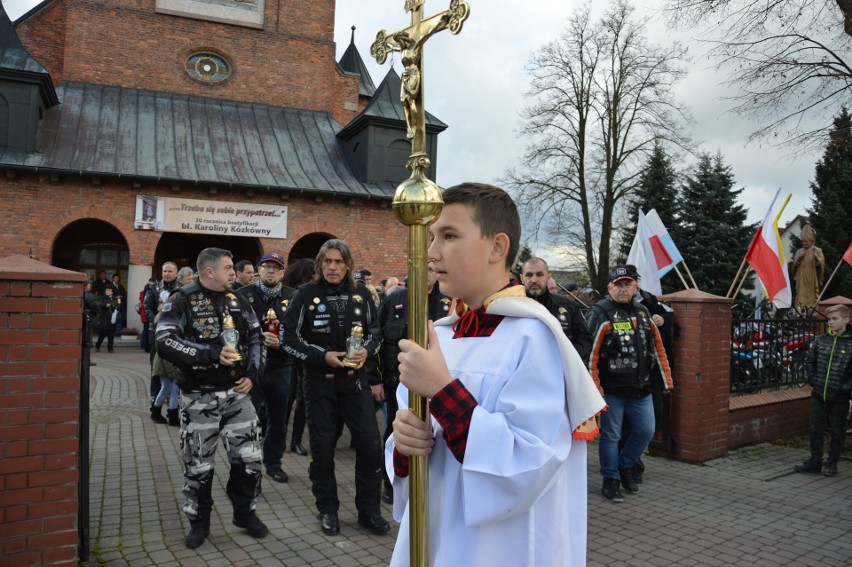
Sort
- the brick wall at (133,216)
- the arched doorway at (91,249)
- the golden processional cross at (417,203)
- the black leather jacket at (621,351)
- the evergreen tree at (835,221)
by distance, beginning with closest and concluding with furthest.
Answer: the golden processional cross at (417,203) < the black leather jacket at (621,351) < the brick wall at (133,216) < the arched doorway at (91,249) < the evergreen tree at (835,221)

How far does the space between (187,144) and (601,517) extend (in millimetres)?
17692

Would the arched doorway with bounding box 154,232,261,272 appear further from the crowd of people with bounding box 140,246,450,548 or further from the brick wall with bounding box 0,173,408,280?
the crowd of people with bounding box 140,246,450,548

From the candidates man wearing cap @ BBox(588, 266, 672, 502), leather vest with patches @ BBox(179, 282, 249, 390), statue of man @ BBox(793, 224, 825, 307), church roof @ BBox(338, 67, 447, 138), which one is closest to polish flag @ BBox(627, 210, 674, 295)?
man wearing cap @ BBox(588, 266, 672, 502)

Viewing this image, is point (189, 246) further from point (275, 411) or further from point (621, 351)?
point (621, 351)

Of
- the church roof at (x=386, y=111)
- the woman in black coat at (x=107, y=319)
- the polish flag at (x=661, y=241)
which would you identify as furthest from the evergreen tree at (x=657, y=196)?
the woman in black coat at (x=107, y=319)

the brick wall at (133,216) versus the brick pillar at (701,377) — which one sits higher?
the brick wall at (133,216)

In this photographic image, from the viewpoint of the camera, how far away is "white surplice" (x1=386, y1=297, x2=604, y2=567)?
1.61 meters

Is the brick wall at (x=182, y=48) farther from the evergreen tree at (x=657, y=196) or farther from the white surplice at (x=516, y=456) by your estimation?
the white surplice at (x=516, y=456)

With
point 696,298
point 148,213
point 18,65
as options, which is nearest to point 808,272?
point 696,298

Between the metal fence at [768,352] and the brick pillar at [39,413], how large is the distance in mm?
7206

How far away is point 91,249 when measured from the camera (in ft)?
68.1

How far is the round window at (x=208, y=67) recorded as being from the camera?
21352 millimetres

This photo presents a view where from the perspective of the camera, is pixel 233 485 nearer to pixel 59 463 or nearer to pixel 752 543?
pixel 59 463

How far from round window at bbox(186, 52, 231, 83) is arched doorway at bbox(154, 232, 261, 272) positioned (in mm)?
5361
